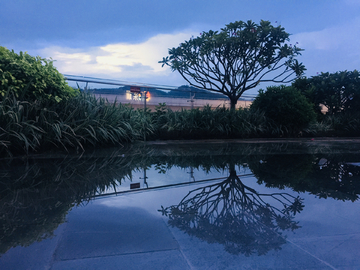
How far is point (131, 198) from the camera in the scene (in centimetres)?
353

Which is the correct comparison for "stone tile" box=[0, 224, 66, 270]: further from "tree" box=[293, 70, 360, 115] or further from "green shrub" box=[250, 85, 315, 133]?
"tree" box=[293, 70, 360, 115]

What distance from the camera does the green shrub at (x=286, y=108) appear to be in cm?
1362

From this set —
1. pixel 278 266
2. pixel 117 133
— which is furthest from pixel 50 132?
pixel 278 266

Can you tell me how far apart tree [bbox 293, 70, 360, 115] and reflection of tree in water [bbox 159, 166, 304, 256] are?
14.5 metres

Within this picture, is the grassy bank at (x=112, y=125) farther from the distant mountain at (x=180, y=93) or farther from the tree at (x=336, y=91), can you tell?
the distant mountain at (x=180, y=93)

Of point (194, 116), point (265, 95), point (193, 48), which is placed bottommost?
point (194, 116)

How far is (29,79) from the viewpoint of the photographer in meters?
6.93

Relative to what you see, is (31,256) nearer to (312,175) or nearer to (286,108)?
(312,175)

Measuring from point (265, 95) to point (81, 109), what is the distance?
32.5 feet

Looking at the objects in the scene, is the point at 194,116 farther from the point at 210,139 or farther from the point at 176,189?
the point at 176,189

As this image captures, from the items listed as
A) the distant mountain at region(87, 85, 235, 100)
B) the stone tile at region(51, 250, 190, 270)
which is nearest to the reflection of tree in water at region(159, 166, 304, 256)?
the stone tile at region(51, 250, 190, 270)

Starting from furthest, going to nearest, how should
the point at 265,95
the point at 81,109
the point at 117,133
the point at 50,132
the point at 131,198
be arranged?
the point at 265,95, the point at 117,133, the point at 81,109, the point at 50,132, the point at 131,198

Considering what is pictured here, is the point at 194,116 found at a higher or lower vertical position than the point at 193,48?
lower

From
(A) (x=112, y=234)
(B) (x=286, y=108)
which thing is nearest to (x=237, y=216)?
(A) (x=112, y=234)
